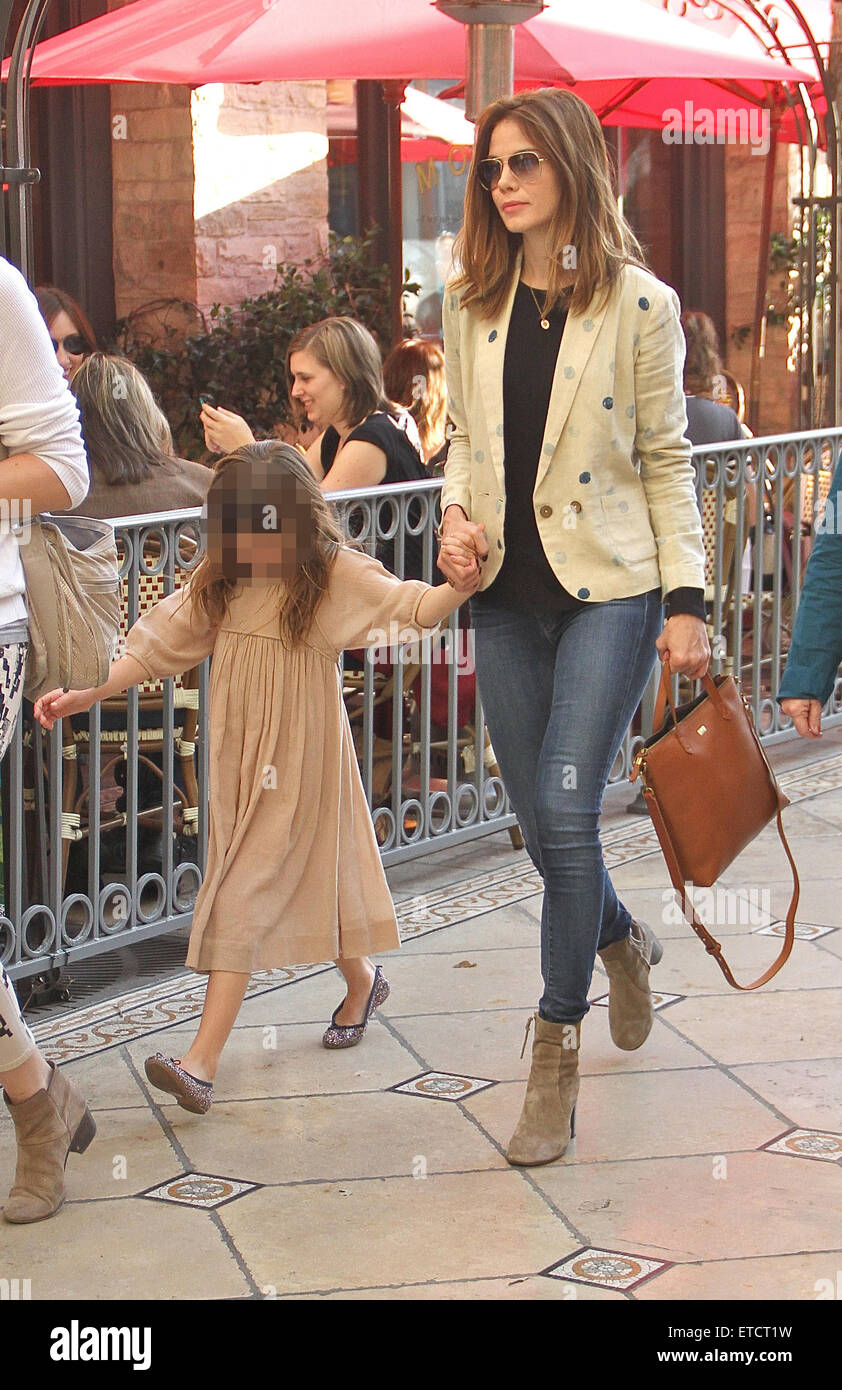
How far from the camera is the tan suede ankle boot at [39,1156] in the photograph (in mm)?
3266

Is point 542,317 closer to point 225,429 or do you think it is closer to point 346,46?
point 225,429

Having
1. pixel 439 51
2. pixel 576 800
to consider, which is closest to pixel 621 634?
pixel 576 800

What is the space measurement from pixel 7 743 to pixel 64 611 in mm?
244

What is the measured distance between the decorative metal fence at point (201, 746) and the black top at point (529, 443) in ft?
2.52

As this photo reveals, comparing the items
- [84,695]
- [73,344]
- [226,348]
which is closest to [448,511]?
[84,695]

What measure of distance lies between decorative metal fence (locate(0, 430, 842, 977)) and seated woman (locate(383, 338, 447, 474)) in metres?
1.07

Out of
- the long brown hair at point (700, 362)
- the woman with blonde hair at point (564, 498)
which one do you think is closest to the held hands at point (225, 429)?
the woman with blonde hair at point (564, 498)

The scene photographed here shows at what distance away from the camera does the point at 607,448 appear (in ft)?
11.1

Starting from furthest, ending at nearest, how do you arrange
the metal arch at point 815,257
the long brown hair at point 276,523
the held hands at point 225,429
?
the metal arch at point 815,257
the held hands at point 225,429
the long brown hair at point 276,523

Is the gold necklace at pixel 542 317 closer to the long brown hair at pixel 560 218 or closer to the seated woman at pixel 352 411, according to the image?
the long brown hair at pixel 560 218

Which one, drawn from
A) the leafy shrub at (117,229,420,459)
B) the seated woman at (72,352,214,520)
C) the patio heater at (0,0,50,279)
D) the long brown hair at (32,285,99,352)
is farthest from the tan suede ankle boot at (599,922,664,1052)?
the leafy shrub at (117,229,420,459)

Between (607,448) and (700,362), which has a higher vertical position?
(700,362)

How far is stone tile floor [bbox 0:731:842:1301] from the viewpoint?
305cm

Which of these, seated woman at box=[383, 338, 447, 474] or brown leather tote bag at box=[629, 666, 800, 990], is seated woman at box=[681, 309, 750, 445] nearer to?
seated woman at box=[383, 338, 447, 474]
